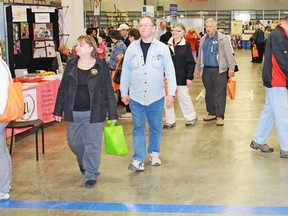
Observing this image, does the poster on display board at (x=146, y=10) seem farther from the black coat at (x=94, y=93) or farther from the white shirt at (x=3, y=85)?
the white shirt at (x=3, y=85)

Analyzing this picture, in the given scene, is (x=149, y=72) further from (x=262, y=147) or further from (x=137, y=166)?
(x=262, y=147)

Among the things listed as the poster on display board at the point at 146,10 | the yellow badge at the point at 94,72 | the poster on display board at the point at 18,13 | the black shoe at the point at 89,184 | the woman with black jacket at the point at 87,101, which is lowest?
the black shoe at the point at 89,184

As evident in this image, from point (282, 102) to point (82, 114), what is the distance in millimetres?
2268

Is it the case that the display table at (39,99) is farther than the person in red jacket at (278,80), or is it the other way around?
the display table at (39,99)

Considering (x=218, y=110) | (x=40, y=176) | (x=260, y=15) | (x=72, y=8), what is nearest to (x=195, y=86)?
(x=72, y=8)

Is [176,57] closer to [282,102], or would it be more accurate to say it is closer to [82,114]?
[282,102]

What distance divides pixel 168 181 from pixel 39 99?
3.06 meters

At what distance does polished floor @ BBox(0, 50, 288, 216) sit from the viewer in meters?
4.08

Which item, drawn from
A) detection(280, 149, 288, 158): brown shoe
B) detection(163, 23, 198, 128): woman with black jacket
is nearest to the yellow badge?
detection(280, 149, 288, 158): brown shoe

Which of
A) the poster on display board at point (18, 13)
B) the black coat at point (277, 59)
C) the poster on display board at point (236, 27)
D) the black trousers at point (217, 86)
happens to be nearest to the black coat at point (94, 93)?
the black coat at point (277, 59)

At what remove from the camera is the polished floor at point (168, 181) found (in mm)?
4078

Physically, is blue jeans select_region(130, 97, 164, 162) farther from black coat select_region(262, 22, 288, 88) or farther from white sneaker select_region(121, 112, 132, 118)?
white sneaker select_region(121, 112, 132, 118)

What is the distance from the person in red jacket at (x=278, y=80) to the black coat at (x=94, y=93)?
1.87 meters

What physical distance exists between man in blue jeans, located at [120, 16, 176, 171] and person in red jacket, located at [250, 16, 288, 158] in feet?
3.78
